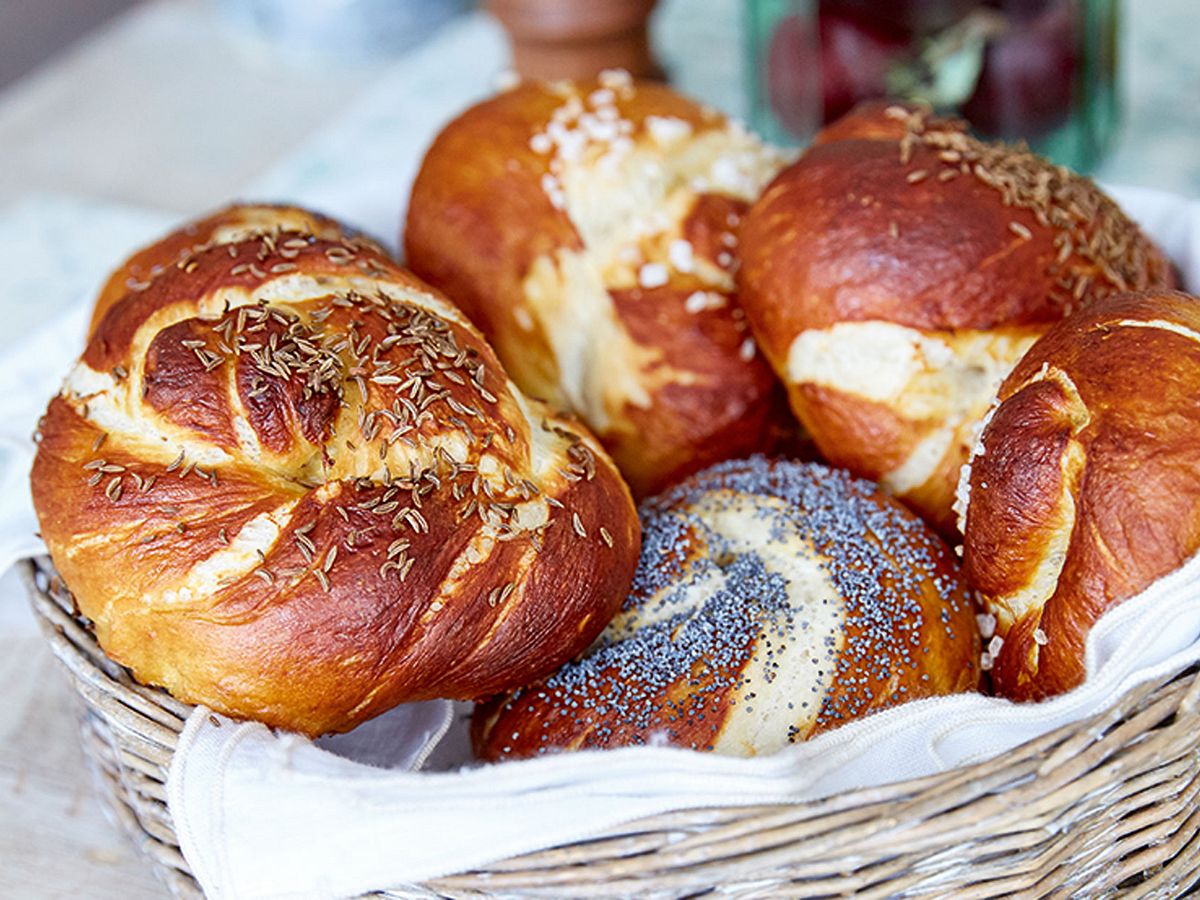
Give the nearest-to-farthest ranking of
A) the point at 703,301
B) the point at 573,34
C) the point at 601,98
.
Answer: the point at 703,301, the point at 601,98, the point at 573,34

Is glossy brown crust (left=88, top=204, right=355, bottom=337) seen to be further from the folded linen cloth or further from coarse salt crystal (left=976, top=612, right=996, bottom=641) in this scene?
coarse salt crystal (left=976, top=612, right=996, bottom=641)

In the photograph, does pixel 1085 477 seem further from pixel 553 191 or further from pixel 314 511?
pixel 553 191

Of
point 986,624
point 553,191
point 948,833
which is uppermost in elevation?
point 553,191

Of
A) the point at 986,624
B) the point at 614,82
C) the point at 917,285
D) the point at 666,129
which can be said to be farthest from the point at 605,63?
the point at 986,624

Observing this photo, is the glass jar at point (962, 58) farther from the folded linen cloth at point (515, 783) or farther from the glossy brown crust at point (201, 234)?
the folded linen cloth at point (515, 783)

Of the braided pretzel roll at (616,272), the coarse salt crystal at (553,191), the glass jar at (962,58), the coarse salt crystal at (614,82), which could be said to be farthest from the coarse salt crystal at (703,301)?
the glass jar at (962,58)

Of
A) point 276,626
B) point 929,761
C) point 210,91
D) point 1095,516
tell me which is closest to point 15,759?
point 276,626
